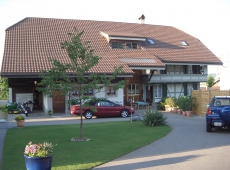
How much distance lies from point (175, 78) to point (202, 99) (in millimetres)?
10363

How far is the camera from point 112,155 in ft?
32.1

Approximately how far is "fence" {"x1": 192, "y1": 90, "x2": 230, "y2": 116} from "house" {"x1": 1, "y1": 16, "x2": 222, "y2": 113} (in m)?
5.70

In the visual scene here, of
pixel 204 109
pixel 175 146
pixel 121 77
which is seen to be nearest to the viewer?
pixel 175 146

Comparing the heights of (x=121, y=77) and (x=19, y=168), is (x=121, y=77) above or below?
above

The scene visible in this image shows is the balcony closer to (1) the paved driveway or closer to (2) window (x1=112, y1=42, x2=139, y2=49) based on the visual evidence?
(2) window (x1=112, y1=42, x2=139, y2=49)

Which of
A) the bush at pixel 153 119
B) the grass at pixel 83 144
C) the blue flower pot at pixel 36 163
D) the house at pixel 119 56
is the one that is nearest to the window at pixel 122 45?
the house at pixel 119 56

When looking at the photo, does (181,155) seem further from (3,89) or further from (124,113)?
(3,89)

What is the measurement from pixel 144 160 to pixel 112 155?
1136mm

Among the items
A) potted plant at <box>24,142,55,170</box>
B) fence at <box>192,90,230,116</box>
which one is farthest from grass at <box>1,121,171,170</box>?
fence at <box>192,90,230,116</box>

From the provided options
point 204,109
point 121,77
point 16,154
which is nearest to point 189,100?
point 204,109

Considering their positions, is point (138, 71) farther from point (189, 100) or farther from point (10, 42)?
point (10, 42)

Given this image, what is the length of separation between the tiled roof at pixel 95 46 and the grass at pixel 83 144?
963cm

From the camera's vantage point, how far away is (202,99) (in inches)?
888

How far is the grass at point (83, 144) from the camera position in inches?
354
